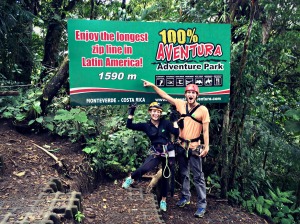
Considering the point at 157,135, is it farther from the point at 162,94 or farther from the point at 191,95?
the point at 191,95

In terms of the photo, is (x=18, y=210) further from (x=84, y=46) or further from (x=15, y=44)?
(x=15, y=44)

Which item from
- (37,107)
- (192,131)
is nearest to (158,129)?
(192,131)

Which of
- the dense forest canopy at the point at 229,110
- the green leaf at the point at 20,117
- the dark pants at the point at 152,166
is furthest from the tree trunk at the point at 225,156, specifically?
the green leaf at the point at 20,117

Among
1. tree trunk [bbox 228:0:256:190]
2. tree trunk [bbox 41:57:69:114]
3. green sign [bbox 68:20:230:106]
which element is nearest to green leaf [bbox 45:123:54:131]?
tree trunk [bbox 41:57:69:114]

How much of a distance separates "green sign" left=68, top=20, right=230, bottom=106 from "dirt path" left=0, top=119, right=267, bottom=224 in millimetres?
1429

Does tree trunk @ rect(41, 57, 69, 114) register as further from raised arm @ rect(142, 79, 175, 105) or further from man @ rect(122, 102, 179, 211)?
A: man @ rect(122, 102, 179, 211)

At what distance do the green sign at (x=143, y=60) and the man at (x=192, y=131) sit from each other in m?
0.26

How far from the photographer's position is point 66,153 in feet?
19.9

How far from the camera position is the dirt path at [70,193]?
4238 mm

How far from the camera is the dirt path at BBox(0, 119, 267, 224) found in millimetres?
4238

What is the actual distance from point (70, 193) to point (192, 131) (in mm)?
2030

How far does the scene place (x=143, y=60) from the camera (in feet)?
16.4

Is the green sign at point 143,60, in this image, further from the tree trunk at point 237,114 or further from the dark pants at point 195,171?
the dark pants at point 195,171

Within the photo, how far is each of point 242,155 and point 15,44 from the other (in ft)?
18.8
